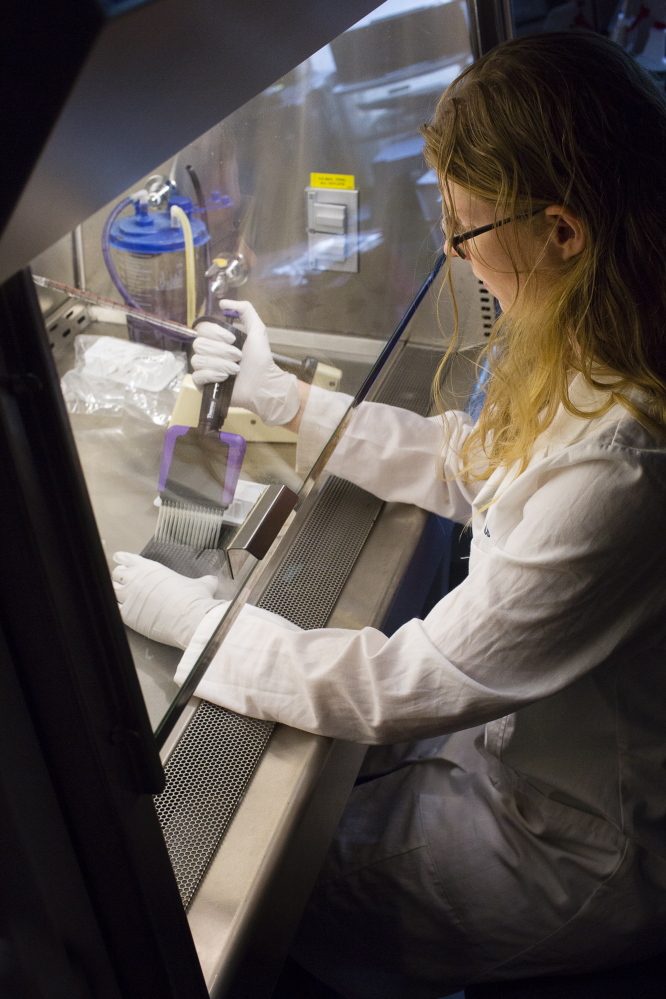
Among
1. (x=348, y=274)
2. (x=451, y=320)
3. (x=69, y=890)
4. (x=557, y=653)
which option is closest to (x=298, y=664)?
(x=557, y=653)

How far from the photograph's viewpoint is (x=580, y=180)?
3.11 ft

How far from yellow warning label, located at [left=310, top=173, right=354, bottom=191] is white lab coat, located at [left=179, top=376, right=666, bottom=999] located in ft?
2.06

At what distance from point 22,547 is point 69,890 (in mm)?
337

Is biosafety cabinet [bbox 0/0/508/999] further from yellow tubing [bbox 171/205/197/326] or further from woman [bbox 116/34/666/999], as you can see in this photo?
woman [bbox 116/34/666/999]

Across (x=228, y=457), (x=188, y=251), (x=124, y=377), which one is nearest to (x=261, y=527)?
(x=228, y=457)

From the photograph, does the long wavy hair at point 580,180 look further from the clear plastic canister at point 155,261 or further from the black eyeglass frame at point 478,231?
the clear plastic canister at point 155,261

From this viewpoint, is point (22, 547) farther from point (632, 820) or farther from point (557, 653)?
point (632, 820)

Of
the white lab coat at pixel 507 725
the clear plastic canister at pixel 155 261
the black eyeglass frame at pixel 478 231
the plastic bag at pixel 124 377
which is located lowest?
the white lab coat at pixel 507 725

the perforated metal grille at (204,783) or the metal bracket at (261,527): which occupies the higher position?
the metal bracket at (261,527)

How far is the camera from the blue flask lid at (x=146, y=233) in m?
1.50

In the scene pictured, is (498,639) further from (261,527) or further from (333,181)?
(333,181)

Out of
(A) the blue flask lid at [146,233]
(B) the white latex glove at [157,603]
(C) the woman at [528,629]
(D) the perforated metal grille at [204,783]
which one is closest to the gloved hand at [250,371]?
(C) the woman at [528,629]

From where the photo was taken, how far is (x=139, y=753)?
2.05 feet

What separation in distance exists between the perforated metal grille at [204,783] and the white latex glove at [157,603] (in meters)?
0.16
